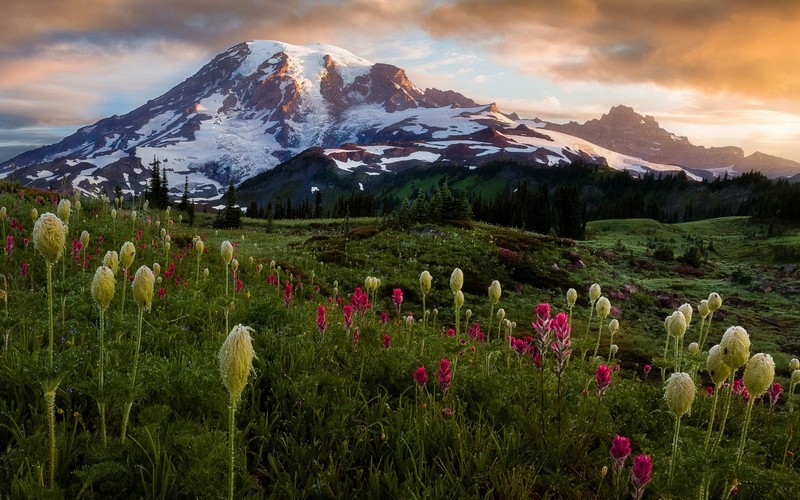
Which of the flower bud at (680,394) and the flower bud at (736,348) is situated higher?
the flower bud at (736,348)

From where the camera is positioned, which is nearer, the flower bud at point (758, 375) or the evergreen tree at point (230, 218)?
the flower bud at point (758, 375)

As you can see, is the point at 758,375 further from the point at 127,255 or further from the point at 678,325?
the point at 127,255

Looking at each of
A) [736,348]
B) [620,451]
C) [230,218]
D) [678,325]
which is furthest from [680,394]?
[230,218]

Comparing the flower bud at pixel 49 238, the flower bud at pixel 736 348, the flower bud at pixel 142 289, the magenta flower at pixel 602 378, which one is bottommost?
the magenta flower at pixel 602 378

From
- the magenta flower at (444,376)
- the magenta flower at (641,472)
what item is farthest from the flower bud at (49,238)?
the magenta flower at (641,472)

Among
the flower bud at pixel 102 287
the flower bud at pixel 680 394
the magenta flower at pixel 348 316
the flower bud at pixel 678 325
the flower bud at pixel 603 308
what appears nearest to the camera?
the flower bud at pixel 680 394

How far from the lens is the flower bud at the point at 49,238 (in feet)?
8.76

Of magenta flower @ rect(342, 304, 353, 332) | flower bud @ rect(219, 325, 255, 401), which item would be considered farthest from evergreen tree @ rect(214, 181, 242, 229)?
flower bud @ rect(219, 325, 255, 401)

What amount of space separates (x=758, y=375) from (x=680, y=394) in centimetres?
64

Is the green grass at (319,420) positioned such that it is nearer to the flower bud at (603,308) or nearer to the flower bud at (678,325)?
the flower bud at (678,325)

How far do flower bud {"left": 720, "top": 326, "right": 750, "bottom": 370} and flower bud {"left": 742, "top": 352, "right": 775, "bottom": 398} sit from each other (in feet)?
0.18

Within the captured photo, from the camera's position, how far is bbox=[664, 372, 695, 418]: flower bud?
257 centimetres

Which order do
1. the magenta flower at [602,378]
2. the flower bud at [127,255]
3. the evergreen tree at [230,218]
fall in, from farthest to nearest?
the evergreen tree at [230,218] → the flower bud at [127,255] → the magenta flower at [602,378]

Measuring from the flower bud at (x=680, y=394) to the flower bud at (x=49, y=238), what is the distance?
141 inches
